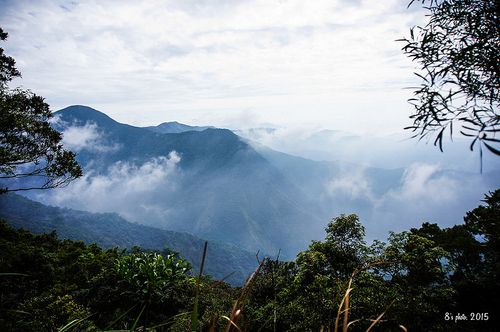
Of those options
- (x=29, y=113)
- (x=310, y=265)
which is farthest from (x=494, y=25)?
(x=29, y=113)

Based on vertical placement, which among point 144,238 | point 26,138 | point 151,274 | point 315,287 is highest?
point 26,138

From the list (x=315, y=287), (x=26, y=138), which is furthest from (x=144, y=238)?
(x=315, y=287)

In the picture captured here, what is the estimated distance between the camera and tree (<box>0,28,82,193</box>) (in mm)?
11391

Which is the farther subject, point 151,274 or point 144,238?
point 144,238

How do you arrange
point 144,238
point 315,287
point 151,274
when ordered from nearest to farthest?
1. point 315,287
2. point 151,274
3. point 144,238

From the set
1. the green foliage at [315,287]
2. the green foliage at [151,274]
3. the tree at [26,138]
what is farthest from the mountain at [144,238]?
the tree at [26,138]

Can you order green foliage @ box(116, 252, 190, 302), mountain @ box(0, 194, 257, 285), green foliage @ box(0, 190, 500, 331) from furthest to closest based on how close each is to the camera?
mountain @ box(0, 194, 257, 285), green foliage @ box(116, 252, 190, 302), green foliage @ box(0, 190, 500, 331)

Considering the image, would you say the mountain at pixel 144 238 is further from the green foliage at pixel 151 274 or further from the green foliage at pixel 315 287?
the green foliage at pixel 151 274

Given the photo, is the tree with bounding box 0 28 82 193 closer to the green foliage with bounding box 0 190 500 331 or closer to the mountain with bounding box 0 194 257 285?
the green foliage with bounding box 0 190 500 331

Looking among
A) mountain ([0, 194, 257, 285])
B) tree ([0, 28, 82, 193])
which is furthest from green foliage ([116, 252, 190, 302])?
mountain ([0, 194, 257, 285])

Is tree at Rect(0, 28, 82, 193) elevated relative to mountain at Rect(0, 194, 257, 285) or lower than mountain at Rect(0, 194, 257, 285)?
elevated

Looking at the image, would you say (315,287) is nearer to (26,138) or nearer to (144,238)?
(26,138)

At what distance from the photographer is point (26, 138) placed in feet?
39.7

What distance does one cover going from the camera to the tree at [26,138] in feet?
37.4
